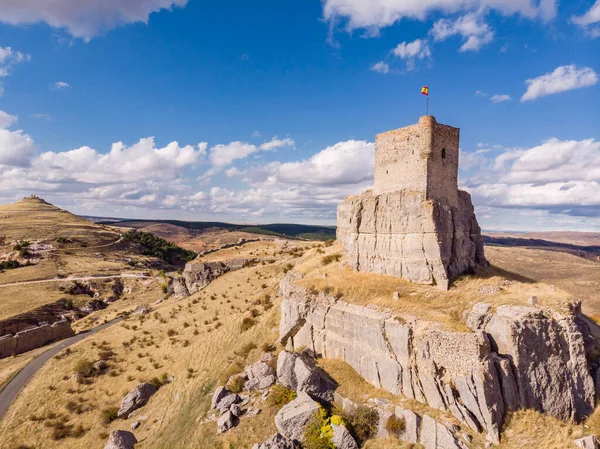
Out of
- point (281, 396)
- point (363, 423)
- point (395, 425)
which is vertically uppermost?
point (395, 425)

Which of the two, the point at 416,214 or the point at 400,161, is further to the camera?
the point at 400,161

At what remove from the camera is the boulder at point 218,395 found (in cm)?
1963

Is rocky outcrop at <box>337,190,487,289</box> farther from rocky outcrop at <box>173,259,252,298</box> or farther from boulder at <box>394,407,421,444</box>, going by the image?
rocky outcrop at <box>173,259,252,298</box>

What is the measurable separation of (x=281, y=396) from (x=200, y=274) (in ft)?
99.3

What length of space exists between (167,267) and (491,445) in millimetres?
93282

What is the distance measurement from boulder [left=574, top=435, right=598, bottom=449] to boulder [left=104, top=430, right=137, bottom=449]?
22.0m

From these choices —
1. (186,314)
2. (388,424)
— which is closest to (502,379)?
(388,424)

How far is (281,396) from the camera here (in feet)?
60.0

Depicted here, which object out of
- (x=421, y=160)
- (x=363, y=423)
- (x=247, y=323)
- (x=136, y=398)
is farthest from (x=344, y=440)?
(x=421, y=160)

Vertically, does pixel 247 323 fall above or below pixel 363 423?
above

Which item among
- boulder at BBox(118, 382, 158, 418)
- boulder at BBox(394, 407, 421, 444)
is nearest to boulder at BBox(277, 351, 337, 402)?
boulder at BBox(394, 407, 421, 444)

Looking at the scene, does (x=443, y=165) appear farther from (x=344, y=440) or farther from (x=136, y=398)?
(x=136, y=398)

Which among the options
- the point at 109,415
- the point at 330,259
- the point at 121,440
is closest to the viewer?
the point at 121,440

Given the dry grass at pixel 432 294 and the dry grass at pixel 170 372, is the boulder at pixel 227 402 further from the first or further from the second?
the dry grass at pixel 432 294
